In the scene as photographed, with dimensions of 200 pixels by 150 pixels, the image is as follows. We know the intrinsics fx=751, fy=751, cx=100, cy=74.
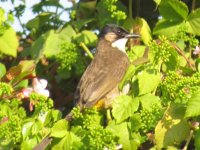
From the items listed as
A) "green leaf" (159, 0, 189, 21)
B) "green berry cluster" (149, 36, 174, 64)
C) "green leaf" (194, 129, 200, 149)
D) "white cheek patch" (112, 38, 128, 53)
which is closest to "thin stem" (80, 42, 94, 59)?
"white cheek patch" (112, 38, 128, 53)

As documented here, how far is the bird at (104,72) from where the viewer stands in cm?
400

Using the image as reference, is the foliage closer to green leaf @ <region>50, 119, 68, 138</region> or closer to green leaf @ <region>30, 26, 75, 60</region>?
green leaf @ <region>50, 119, 68, 138</region>

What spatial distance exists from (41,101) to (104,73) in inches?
43.3

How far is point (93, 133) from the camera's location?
302cm

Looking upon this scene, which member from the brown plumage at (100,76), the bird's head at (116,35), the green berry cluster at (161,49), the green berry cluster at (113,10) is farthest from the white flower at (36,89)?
the bird's head at (116,35)

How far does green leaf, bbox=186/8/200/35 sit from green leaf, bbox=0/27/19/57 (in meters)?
1.12

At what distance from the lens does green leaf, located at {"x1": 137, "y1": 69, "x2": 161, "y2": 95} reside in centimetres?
318

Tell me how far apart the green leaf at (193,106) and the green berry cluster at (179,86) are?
0.05 m

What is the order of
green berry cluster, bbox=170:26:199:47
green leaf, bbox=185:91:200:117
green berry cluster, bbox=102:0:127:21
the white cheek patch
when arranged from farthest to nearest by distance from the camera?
the white cheek patch → green berry cluster, bbox=102:0:127:21 → green berry cluster, bbox=170:26:199:47 → green leaf, bbox=185:91:200:117

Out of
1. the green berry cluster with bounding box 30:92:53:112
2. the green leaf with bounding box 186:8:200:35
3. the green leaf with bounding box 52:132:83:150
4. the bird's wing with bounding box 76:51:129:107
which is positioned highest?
the green leaf with bounding box 186:8:200:35

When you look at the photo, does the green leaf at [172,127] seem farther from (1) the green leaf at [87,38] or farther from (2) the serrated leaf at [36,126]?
(1) the green leaf at [87,38]

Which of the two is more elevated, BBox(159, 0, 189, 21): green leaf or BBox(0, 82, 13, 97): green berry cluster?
BBox(159, 0, 189, 21): green leaf

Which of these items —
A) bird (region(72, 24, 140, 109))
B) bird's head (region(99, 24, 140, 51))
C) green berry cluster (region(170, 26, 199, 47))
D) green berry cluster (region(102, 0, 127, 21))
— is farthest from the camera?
bird's head (region(99, 24, 140, 51))

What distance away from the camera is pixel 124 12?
4.14 metres
